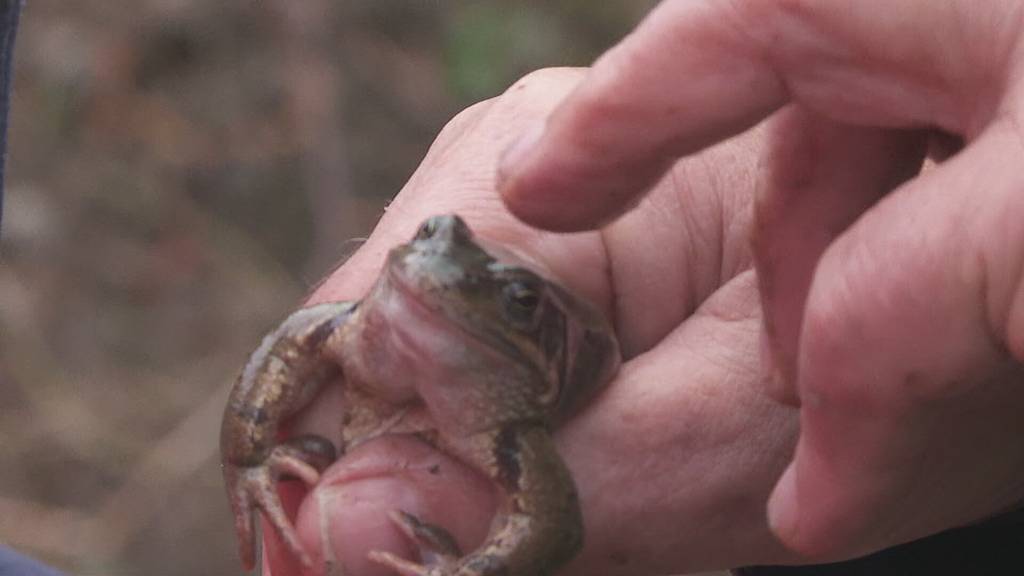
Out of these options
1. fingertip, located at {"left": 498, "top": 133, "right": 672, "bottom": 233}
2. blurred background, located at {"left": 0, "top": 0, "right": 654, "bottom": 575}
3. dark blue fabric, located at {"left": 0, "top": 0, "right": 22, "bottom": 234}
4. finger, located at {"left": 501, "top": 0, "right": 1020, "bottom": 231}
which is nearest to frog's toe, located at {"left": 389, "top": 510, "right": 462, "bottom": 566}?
fingertip, located at {"left": 498, "top": 133, "right": 672, "bottom": 233}

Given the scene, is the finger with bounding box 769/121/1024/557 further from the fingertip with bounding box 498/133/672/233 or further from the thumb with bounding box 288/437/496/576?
the thumb with bounding box 288/437/496/576

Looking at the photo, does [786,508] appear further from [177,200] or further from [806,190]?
[177,200]

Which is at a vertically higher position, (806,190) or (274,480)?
(806,190)

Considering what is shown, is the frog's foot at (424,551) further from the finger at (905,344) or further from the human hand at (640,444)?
the finger at (905,344)

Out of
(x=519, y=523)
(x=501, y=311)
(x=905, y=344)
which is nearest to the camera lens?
(x=905, y=344)

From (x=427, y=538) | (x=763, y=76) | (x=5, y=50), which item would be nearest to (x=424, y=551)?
(x=427, y=538)

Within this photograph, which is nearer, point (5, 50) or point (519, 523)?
point (519, 523)

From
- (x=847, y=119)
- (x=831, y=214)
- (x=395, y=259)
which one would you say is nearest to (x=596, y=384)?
(x=395, y=259)
